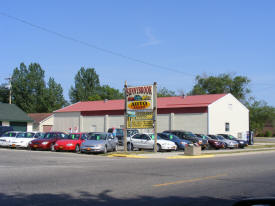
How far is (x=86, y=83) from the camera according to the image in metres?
87.6

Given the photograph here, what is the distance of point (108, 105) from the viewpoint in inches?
2164

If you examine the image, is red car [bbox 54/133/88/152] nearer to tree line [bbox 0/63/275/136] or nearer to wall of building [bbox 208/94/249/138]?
wall of building [bbox 208/94/249/138]

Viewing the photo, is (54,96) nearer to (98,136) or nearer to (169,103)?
(169,103)

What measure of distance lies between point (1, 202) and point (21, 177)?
4341 mm

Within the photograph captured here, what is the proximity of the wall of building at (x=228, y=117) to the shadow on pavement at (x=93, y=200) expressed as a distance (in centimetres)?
3651

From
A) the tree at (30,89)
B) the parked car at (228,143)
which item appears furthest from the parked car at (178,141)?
the tree at (30,89)

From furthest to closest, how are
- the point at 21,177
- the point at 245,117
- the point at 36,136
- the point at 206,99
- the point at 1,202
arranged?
the point at 245,117
the point at 206,99
the point at 36,136
the point at 21,177
the point at 1,202

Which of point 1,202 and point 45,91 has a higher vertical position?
point 45,91

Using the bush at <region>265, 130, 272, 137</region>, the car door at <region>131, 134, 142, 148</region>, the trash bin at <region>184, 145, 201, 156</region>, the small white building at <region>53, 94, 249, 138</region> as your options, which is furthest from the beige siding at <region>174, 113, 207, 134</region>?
the bush at <region>265, 130, 272, 137</region>

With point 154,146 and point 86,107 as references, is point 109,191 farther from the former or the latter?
point 86,107

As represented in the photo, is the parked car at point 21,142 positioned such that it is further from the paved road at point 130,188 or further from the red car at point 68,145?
the paved road at point 130,188

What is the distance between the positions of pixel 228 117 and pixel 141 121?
24.1 meters

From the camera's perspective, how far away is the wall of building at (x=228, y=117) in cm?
4541

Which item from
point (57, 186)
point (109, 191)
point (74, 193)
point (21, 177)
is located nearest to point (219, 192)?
point (109, 191)
